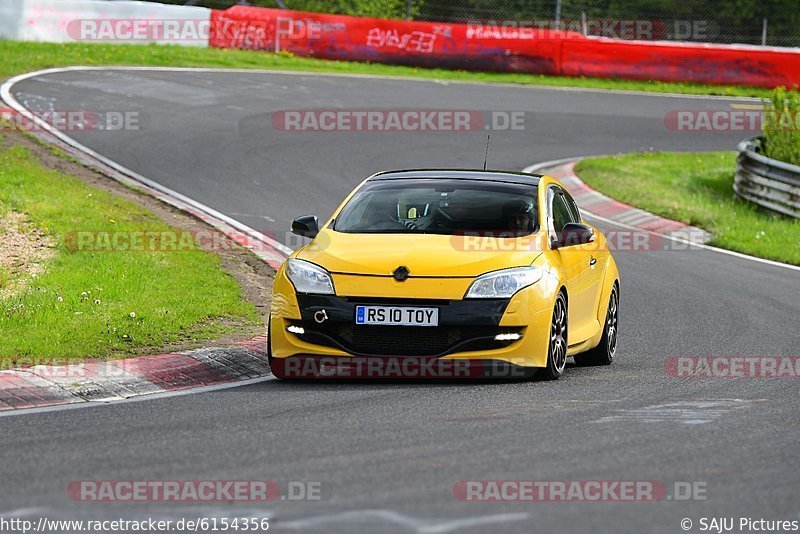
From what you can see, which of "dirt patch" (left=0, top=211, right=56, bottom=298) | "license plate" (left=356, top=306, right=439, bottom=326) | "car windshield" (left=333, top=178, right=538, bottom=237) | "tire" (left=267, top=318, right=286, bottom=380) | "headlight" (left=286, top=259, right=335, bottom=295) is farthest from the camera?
"dirt patch" (left=0, top=211, right=56, bottom=298)

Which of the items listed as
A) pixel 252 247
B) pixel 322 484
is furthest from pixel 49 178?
pixel 322 484

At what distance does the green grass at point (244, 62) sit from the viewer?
29031mm

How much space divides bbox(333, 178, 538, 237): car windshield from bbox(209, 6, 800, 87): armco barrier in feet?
78.2

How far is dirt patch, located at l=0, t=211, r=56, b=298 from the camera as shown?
11608 millimetres

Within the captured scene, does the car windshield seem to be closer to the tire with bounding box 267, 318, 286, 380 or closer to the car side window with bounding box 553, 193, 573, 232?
the car side window with bounding box 553, 193, 573, 232

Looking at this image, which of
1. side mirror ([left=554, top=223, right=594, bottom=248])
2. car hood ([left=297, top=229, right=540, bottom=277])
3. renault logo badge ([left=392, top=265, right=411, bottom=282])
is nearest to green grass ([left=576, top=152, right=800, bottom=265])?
side mirror ([left=554, top=223, right=594, bottom=248])

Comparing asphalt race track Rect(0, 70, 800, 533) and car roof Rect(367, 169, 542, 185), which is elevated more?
car roof Rect(367, 169, 542, 185)

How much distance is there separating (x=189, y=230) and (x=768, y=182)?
1006 centimetres

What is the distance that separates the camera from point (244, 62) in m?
31.9

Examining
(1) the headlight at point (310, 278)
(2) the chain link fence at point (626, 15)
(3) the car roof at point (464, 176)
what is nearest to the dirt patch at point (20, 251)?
(1) the headlight at point (310, 278)

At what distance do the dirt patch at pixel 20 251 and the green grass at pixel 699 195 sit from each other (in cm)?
953

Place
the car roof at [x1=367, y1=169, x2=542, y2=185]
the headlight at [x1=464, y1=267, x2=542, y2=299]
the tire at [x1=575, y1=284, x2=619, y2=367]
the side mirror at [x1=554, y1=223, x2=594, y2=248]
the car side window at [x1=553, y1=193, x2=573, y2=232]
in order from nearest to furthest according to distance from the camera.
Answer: the headlight at [x1=464, y1=267, x2=542, y2=299] → the side mirror at [x1=554, y1=223, x2=594, y2=248] → the car side window at [x1=553, y1=193, x2=573, y2=232] → the car roof at [x1=367, y1=169, x2=542, y2=185] → the tire at [x1=575, y1=284, x2=619, y2=367]

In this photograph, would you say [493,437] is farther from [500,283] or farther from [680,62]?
[680,62]

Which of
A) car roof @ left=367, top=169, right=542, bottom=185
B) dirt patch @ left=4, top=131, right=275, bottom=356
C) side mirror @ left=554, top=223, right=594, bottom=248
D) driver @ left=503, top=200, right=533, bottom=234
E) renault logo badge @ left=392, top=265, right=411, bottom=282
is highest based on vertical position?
car roof @ left=367, top=169, right=542, bottom=185
